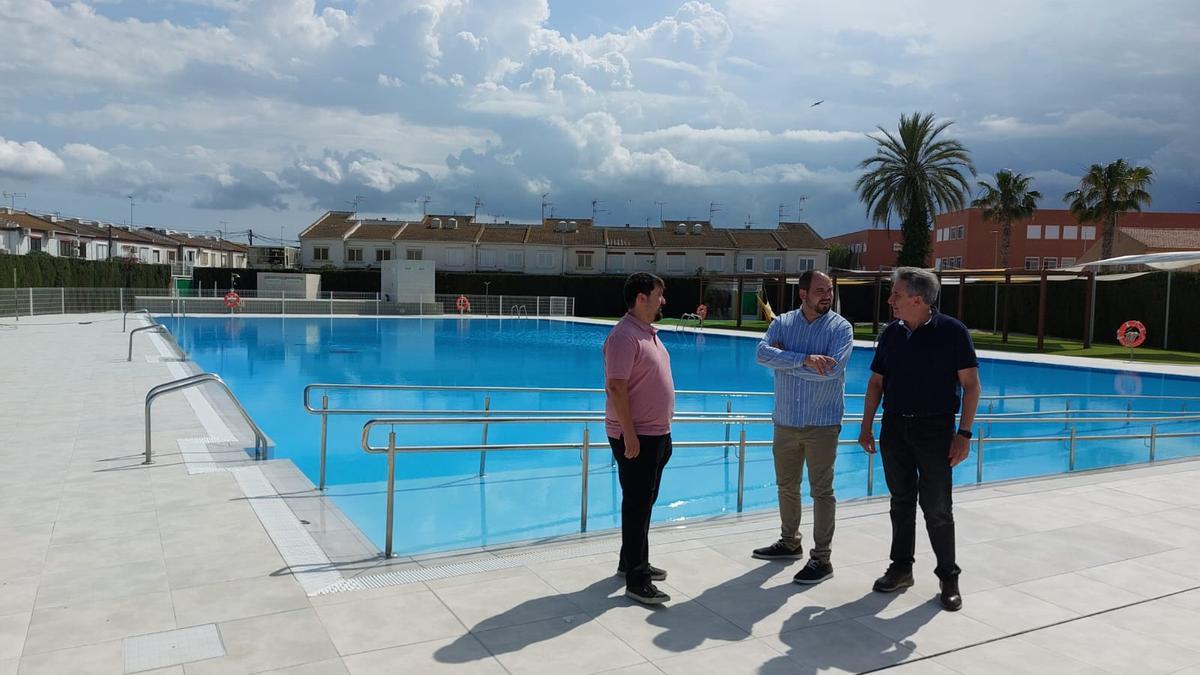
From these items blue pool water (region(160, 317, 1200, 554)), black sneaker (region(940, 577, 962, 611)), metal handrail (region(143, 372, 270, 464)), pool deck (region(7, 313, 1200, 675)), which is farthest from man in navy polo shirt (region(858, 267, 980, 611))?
metal handrail (region(143, 372, 270, 464))

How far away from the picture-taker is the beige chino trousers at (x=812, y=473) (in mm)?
4723

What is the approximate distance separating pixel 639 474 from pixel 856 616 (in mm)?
1262

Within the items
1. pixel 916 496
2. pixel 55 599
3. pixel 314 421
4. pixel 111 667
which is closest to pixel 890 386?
pixel 916 496

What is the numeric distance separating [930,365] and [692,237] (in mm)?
56412

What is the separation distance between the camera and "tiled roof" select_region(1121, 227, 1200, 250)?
152 ft

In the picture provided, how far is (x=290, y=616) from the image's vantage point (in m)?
3.95

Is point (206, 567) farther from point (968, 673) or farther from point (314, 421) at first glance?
point (314, 421)

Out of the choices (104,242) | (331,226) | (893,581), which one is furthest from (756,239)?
(893,581)

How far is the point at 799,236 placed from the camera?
2398 inches

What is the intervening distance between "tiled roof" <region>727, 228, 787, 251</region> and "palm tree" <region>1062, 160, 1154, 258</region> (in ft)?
67.9

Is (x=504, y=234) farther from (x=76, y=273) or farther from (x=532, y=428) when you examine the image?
(x=532, y=428)

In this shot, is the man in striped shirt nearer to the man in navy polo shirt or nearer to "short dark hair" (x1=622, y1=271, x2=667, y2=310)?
the man in navy polo shirt

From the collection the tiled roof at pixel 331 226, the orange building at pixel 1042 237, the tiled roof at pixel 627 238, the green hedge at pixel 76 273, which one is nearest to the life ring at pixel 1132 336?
the orange building at pixel 1042 237

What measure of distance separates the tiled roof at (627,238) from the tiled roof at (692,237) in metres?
0.64
